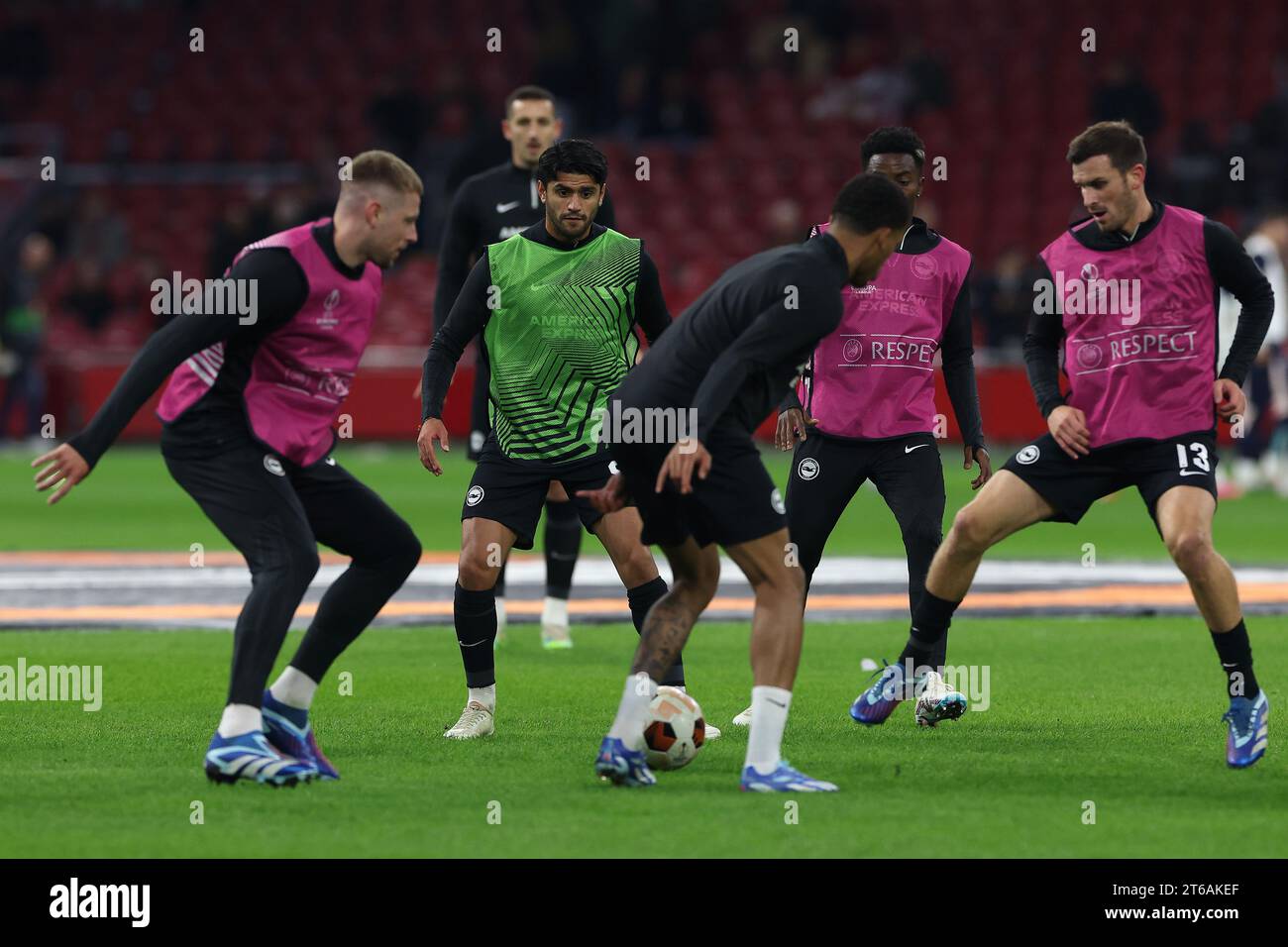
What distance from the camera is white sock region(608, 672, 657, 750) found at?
7.43 m

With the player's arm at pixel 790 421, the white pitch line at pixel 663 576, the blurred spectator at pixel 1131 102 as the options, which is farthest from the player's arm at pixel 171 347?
the blurred spectator at pixel 1131 102

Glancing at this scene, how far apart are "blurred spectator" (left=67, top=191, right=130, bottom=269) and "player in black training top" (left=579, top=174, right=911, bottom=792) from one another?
1024 inches

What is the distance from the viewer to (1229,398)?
824cm

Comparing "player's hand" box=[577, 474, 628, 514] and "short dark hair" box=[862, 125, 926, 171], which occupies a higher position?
"short dark hair" box=[862, 125, 926, 171]

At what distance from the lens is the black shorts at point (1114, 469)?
26.9 ft

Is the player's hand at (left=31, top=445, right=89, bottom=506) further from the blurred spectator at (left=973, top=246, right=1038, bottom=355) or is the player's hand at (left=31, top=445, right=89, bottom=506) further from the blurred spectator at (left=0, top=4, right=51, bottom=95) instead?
the blurred spectator at (left=0, top=4, right=51, bottom=95)

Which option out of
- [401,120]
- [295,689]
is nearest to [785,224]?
[401,120]

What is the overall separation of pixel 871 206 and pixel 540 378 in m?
2.04

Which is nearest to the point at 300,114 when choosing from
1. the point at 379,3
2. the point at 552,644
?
the point at 379,3

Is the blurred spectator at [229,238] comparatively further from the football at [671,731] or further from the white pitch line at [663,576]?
the football at [671,731]

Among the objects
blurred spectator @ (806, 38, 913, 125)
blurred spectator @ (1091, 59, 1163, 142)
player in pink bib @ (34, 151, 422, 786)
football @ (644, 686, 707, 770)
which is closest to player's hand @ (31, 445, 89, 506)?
player in pink bib @ (34, 151, 422, 786)

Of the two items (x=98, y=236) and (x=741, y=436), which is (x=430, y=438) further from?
(x=98, y=236)

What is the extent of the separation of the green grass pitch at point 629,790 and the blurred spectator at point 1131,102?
16.7m

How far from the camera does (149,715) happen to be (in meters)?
9.10
